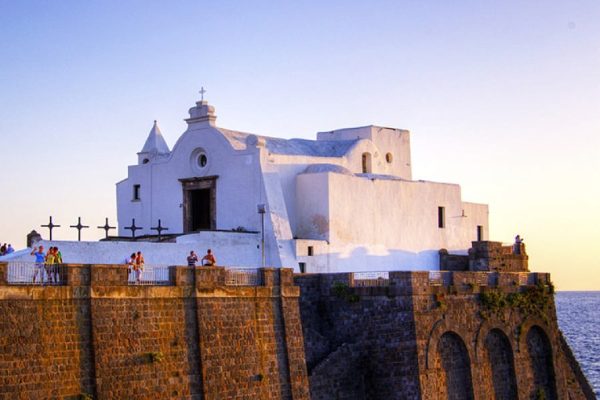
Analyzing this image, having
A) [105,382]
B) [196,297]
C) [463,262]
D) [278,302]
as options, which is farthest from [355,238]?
[105,382]

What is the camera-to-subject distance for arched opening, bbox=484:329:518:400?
40.2m

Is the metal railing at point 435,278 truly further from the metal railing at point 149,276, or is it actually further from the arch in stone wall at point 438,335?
the metal railing at point 149,276

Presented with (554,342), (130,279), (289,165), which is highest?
(289,165)

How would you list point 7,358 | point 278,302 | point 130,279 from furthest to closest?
point 278,302, point 130,279, point 7,358

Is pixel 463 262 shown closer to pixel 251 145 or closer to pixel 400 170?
pixel 400 170

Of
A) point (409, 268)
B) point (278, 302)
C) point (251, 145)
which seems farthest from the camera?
point (409, 268)

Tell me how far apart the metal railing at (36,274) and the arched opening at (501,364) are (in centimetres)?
1832

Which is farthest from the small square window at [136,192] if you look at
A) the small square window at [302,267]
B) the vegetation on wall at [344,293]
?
the vegetation on wall at [344,293]

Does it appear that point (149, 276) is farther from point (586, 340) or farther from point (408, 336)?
point (586, 340)

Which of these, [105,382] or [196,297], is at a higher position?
[196,297]

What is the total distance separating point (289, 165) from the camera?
4312 cm

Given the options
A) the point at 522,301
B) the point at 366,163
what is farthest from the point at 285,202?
the point at 522,301

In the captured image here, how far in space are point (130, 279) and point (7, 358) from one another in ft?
15.9

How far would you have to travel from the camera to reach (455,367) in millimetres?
38094
